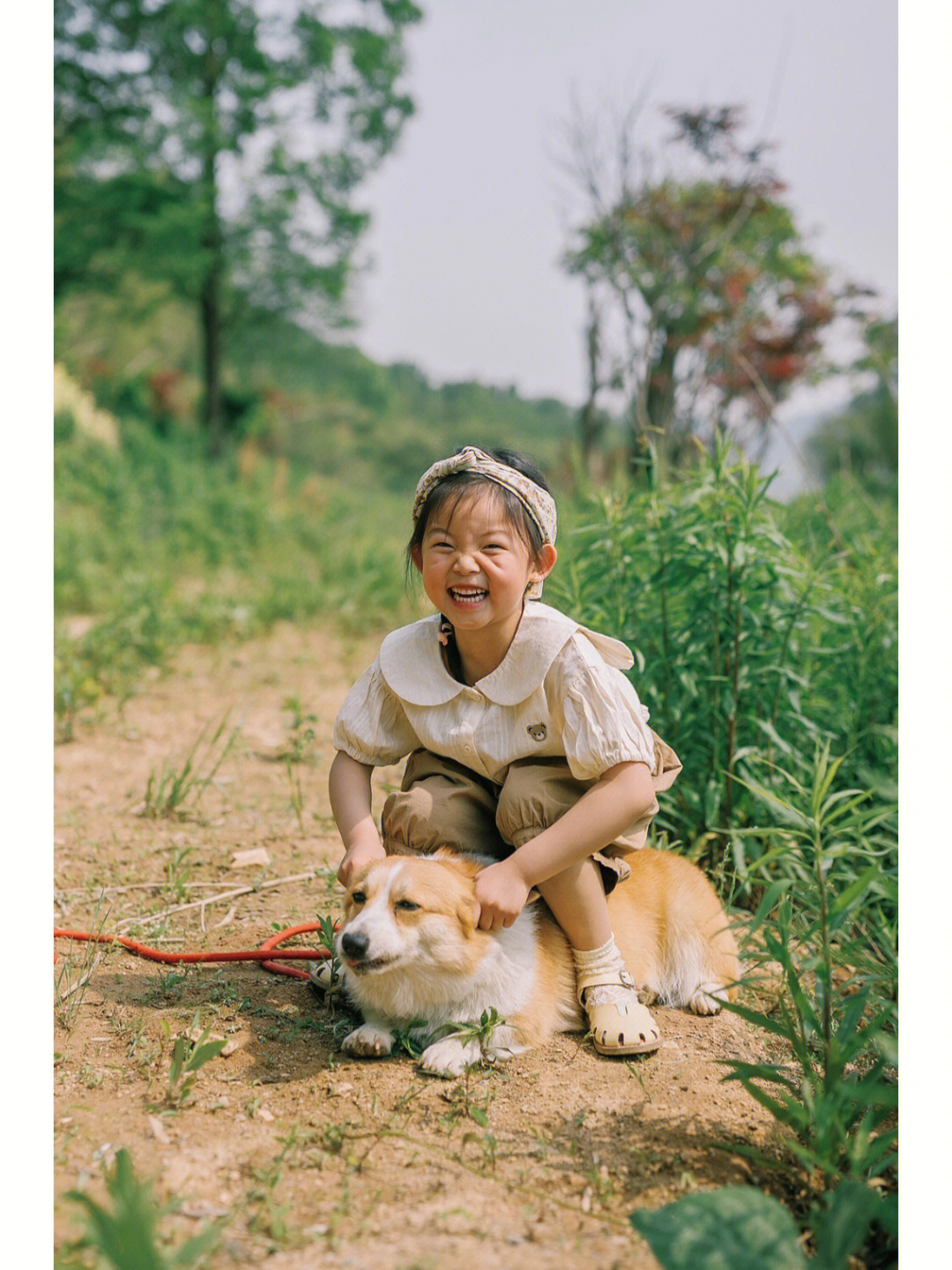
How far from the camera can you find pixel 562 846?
1.85 m

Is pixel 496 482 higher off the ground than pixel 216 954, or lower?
higher

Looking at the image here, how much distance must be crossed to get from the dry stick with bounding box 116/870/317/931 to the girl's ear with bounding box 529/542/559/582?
1.17 m

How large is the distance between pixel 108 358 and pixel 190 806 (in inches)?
526

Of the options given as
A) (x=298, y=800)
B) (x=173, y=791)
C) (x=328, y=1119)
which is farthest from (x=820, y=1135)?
(x=173, y=791)

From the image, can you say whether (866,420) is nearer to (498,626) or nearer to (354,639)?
(354,639)

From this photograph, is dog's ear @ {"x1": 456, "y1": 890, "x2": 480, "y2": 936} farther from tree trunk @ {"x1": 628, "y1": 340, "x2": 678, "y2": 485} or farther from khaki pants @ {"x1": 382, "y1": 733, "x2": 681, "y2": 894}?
tree trunk @ {"x1": 628, "y1": 340, "x2": 678, "y2": 485}

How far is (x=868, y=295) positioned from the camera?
7035 millimetres

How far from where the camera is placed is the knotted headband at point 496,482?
6.49 ft

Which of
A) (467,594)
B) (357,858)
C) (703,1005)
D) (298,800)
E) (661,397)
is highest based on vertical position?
(661,397)

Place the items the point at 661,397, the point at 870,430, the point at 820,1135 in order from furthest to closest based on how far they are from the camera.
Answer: the point at 870,430 → the point at 661,397 → the point at 820,1135

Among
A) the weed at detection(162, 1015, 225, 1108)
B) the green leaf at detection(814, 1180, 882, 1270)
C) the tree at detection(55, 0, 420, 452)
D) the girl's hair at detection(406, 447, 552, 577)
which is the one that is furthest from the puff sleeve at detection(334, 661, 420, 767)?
the tree at detection(55, 0, 420, 452)

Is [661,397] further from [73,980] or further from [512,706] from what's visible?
[73,980]

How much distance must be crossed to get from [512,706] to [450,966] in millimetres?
510

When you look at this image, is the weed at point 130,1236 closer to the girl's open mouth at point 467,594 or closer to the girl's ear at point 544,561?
the girl's open mouth at point 467,594
